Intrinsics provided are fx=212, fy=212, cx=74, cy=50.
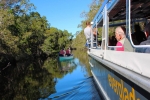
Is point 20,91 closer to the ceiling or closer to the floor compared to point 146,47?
closer to the floor

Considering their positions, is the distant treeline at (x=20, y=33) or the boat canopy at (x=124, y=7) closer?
the boat canopy at (x=124, y=7)

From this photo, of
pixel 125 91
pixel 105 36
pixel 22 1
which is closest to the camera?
pixel 125 91

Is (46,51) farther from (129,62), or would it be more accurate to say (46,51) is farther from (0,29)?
(129,62)

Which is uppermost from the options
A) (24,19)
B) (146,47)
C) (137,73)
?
(24,19)

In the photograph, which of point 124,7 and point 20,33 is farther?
point 20,33

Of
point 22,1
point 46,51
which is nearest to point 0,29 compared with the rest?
point 22,1

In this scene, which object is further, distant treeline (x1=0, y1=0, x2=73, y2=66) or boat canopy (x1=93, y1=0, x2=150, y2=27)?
distant treeline (x1=0, y1=0, x2=73, y2=66)

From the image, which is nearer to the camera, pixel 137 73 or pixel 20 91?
pixel 137 73

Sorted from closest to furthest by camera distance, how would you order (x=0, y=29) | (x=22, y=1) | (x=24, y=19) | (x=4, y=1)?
1. (x=0, y=29)
2. (x=4, y=1)
3. (x=22, y=1)
4. (x=24, y=19)

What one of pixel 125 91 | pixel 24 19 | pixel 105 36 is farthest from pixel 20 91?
pixel 24 19

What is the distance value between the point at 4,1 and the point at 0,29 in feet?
38.6

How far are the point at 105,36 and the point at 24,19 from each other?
34510mm

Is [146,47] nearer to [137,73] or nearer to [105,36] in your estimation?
[137,73]

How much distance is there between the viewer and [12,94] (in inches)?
426
